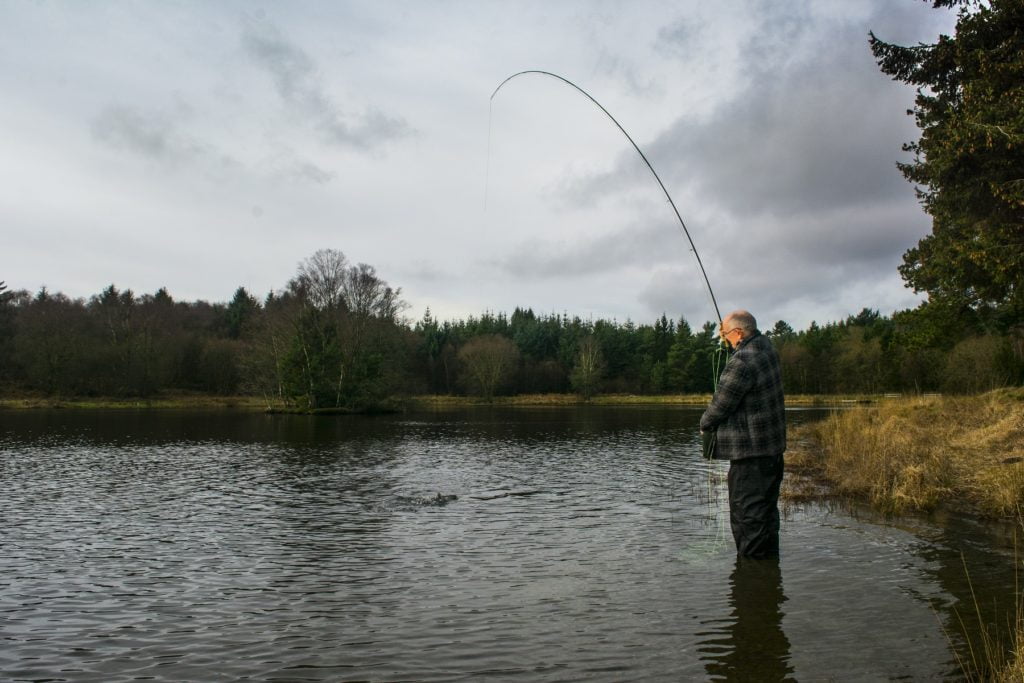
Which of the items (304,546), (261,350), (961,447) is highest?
(261,350)

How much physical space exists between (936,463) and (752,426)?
26.7ft

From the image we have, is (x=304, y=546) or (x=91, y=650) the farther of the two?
(x=304, y=546)

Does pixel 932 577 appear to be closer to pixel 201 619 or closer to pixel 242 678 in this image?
pixel 242 678

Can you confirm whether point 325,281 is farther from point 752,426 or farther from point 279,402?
point 752,426

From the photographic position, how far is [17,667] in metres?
5.62

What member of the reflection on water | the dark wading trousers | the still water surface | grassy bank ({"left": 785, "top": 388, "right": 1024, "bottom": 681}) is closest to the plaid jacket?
the dark wading trousers

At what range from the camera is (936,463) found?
13367 millimetres

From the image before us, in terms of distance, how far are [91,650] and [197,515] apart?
23.4 ft

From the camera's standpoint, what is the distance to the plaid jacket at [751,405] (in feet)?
24.4

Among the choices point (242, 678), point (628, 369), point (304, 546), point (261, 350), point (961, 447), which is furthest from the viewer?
point (628, 369)

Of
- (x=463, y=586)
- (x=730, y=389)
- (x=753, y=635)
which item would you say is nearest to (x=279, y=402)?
(x=463, y=586)

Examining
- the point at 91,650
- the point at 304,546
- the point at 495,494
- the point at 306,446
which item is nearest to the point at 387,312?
the point at 306,446

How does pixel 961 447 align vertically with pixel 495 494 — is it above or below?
above

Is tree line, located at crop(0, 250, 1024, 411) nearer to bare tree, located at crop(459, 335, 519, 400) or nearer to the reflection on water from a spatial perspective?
bare tree, located at crop(459, 335, 519, 400)
